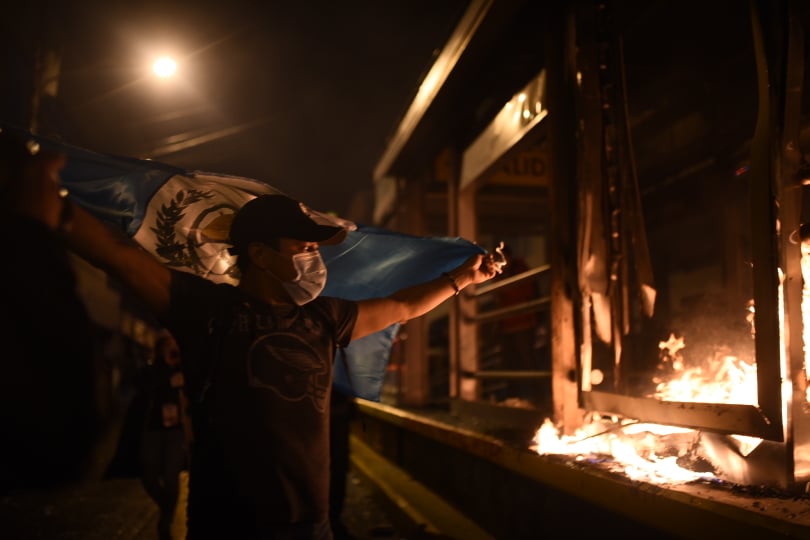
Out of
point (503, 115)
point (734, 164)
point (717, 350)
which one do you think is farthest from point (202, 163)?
point (717, 350)

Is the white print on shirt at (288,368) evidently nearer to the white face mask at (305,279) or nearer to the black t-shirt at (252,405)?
the black t-shirt at (252,405)

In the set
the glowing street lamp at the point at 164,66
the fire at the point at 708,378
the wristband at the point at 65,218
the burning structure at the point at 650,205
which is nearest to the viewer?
the wristband at the point at 65,218

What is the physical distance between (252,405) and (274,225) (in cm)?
77

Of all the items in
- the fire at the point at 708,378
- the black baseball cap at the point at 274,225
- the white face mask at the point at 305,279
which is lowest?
the fire at the point at 708,378

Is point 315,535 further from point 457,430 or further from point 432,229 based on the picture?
point 432,229

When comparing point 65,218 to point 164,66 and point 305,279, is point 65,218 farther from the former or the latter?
point 164,66

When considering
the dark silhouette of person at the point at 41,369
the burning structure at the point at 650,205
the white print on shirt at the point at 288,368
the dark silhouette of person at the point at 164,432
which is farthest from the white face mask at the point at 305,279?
the dark silhouette of person at the point at 41,369

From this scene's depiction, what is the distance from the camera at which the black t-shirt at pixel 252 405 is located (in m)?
2.34

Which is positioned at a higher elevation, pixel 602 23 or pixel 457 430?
pixel 602 23

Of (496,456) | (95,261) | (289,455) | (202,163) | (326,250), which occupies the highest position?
(202,163)

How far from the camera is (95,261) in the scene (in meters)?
2.24

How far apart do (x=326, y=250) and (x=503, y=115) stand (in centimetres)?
349

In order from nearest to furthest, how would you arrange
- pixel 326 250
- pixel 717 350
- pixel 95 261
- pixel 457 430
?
pixel 95 261, pixel 326 250, pixel 717 350, pixel 457 430

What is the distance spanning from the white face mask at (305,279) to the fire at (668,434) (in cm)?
201
